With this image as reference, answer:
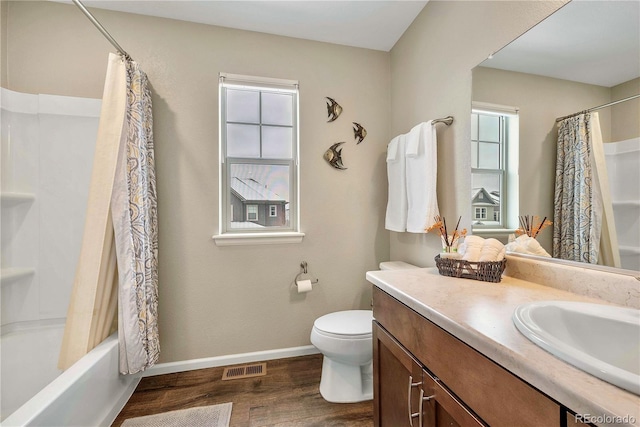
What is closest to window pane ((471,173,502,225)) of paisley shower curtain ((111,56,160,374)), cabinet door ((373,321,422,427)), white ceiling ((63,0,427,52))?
Answer: cabinet door ((373,321,422,427))

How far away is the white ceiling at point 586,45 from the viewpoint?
0.86 m

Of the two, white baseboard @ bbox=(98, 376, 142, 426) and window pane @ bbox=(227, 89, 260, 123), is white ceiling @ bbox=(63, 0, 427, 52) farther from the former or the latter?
white baseboard @ bbox=(98, 376, 142, 426)

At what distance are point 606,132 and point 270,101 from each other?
1950 mm

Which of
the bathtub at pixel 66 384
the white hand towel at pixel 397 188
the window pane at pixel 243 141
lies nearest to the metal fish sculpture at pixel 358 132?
the white hand towel at pixel 397 188

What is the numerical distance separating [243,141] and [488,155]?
166 cm

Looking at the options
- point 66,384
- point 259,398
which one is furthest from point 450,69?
point 66,384

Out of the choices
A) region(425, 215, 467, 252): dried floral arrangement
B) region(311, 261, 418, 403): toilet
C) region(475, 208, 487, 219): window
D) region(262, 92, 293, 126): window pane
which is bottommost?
region(311, 261, 418, 403): toilet

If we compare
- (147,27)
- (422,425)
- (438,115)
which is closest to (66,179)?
(147,27)

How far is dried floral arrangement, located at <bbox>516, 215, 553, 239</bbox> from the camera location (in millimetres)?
1091

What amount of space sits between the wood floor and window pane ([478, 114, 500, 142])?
1.61 meters

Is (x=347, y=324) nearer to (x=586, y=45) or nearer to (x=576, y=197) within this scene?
(x=576, y=197)

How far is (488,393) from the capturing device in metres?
0.62

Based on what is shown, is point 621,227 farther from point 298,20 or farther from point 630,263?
point 298,20

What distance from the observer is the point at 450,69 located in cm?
160
